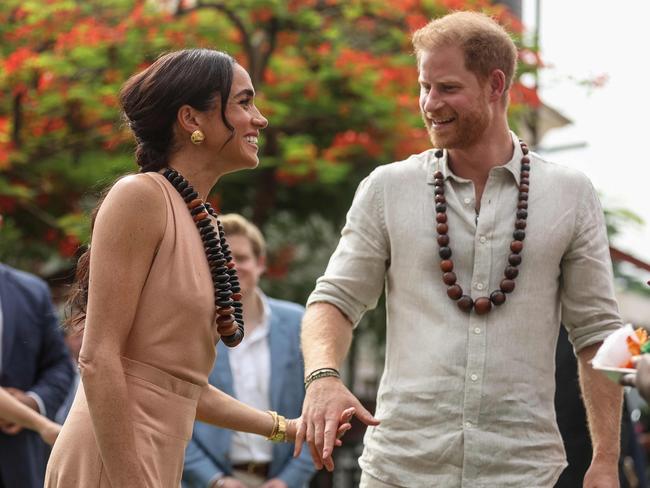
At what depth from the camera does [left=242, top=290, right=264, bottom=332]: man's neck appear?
662cm

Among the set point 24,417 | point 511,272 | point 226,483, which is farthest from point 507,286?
point 226,483

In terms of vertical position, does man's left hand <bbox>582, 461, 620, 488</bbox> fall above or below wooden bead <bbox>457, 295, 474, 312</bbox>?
below

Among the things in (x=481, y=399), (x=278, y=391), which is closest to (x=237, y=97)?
(x=481, y=399)

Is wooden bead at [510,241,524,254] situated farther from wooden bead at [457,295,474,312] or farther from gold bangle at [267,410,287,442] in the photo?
gold bangle at [267,410,287,442]

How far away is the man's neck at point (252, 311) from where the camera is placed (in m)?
6.62

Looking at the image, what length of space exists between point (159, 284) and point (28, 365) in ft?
10.1

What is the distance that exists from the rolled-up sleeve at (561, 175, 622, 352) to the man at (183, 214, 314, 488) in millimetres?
2438

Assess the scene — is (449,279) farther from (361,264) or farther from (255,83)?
(255,83)

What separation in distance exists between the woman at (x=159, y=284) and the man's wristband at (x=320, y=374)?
1.32 feet

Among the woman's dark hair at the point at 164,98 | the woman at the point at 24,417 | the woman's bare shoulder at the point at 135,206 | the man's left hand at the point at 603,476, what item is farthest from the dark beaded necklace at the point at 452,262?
the woman at the point at 24,417

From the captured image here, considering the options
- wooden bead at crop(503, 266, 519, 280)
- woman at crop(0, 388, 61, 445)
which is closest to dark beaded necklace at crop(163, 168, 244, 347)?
wooden bead at crop(503, 266, 519, 280)

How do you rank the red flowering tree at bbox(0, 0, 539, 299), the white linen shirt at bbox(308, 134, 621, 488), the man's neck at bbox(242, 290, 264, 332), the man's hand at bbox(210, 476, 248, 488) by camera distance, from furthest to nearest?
the red flowering tree at bbox(0, 0, 539, 299) → the man's neck at bbox(242, 290, 264, 332) → the man's hand at bbox(210, 476, 248, 488) → the white linen shirt at bbox(308, 134, 621, 488)

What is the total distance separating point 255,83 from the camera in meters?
12.1

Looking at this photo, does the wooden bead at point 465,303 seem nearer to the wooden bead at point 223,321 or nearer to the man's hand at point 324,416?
the man's hand at point 324,416
